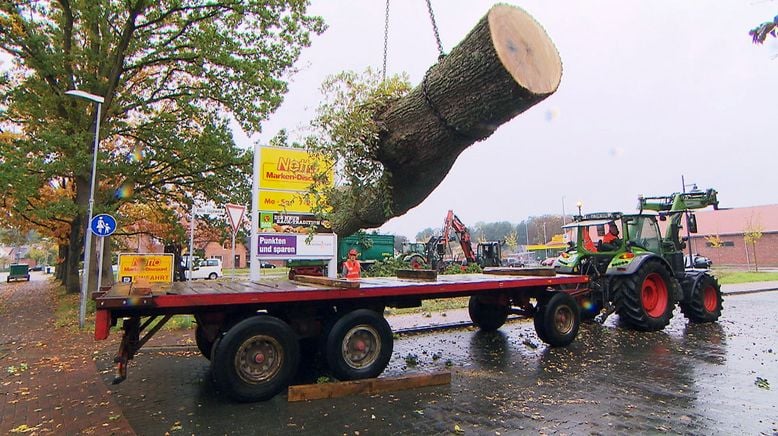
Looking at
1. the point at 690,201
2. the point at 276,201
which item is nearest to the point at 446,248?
the point at 276,201

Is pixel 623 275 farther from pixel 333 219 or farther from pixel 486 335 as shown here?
pixel 333 219

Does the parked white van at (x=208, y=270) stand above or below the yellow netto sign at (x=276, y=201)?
below

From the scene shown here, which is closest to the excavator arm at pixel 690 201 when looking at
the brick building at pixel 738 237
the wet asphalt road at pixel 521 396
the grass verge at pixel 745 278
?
the wet asphalt road at pixel 521 396

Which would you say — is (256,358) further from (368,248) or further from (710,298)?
(368,248)

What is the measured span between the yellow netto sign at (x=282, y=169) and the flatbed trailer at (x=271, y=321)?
784 centimetres

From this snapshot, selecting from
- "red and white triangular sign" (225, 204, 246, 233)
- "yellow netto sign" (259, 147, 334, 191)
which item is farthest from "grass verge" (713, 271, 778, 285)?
"red and white triangular sign" (225, 204, 246, 233)

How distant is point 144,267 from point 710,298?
517 inches

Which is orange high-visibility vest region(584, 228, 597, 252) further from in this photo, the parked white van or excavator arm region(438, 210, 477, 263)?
the parked white van

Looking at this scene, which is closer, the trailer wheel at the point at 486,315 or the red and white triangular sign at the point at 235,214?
the trailer wheel at the point at 486,315

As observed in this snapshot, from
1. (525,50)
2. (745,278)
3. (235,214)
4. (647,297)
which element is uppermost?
(525,50)

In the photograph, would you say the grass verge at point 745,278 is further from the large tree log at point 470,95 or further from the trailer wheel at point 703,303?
the large tree log at point 470,95

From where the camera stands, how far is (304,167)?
14.0m

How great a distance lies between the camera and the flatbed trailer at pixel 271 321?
470cm

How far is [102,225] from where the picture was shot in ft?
33.1
